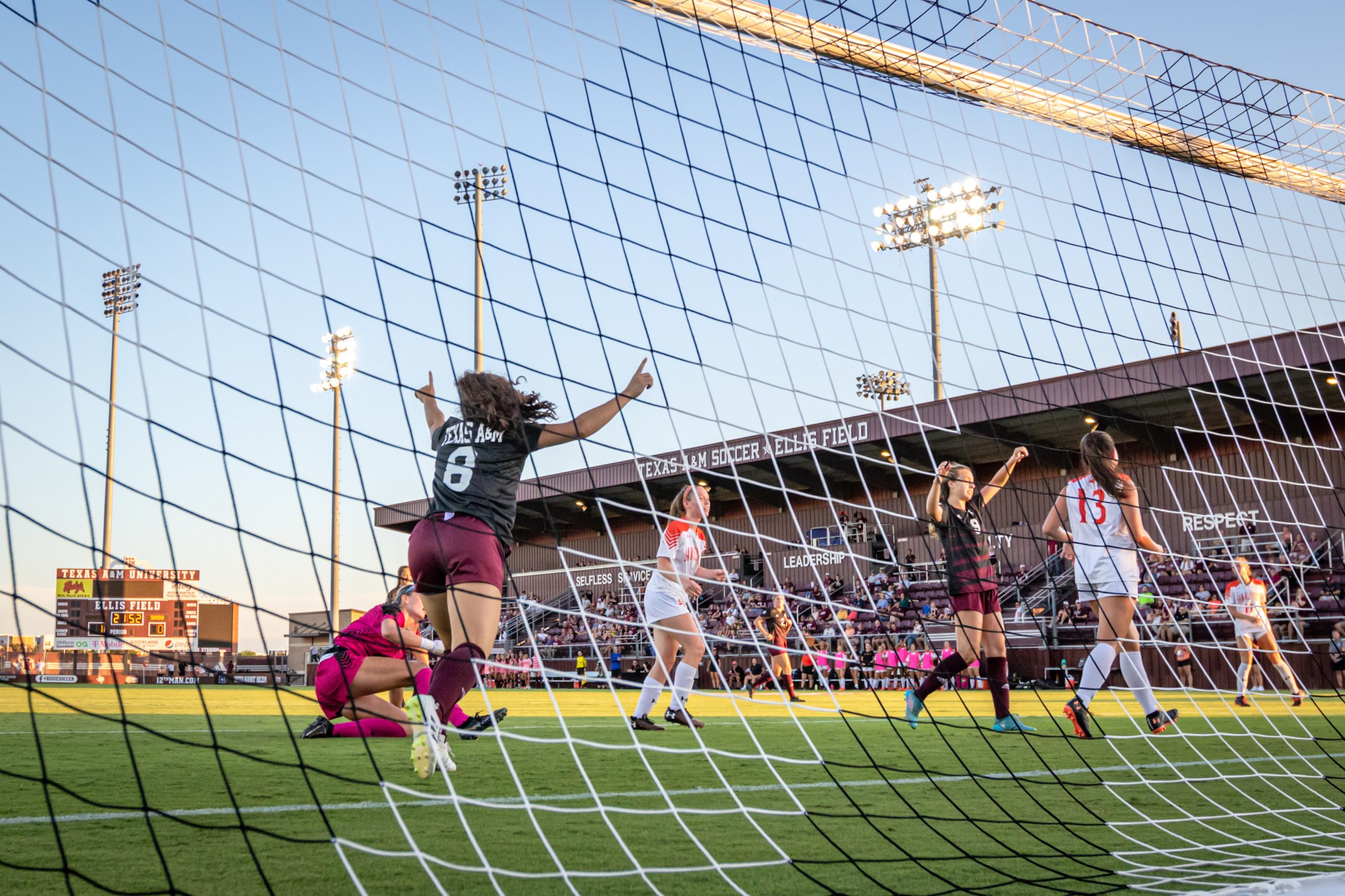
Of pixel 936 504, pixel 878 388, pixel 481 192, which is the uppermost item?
pixel 878 388

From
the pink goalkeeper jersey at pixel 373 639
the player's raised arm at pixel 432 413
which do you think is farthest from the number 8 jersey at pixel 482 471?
the pink goalkeeper jersey at pixel 373 639

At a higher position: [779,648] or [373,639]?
[373,639]

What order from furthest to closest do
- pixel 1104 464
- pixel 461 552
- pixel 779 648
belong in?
pixel 1104 464 < pixel 461 552 < pixel 779 648

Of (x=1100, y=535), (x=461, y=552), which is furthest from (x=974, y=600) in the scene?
(x=461, y=552)

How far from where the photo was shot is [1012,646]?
18734mm

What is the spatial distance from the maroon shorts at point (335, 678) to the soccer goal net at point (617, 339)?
0.19 metres

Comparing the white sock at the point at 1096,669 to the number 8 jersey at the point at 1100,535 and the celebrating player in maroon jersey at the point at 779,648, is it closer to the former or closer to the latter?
the number 8 jersey at the point at 1100,535

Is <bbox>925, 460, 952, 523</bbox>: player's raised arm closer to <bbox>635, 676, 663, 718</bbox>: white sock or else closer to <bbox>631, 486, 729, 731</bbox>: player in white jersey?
<bbox>631, 486, 729, 731</bbox>: player in white jersey

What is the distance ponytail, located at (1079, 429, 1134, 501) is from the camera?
18.6 feet

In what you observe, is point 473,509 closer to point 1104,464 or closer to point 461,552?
point 461,552

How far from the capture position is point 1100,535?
5.87 m

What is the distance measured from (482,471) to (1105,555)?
3.46 metres

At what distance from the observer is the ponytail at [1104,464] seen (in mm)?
5672

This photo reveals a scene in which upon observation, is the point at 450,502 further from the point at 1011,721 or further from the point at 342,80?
the point at 1011,721
